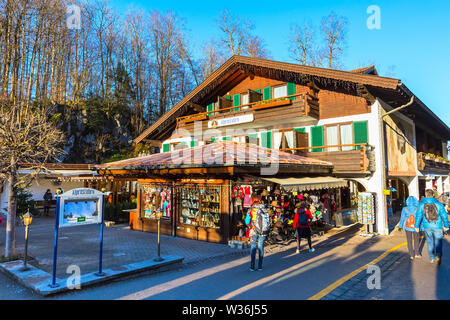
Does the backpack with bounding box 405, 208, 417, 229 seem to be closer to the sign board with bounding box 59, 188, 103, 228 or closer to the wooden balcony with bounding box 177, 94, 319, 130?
the wooden balcony with bounding box 177, 94, 319, 130

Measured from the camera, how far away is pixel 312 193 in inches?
582

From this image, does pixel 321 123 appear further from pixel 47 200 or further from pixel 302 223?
pixel 47 200

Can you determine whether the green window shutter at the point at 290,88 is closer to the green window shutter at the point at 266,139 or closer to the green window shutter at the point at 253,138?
the green window shutter at the point at 266,139

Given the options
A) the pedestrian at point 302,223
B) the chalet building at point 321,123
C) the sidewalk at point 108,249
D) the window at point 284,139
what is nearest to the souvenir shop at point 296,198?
the chalet building at point 321,123

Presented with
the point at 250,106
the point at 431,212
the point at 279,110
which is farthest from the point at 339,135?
the point at 431,212

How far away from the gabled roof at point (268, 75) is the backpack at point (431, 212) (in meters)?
6.41

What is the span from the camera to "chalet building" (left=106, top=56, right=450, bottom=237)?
14031 mm

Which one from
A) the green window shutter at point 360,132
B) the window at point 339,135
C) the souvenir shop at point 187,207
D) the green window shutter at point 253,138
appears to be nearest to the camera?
the souvenir shop at point 187,207

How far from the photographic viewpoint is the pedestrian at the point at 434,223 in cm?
791

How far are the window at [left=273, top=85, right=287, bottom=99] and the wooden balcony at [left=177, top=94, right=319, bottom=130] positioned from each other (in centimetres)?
72

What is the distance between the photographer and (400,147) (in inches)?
663

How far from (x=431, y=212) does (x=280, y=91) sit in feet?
37.0
